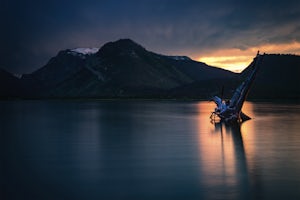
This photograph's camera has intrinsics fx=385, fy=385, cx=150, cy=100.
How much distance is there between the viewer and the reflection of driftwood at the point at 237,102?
166ft

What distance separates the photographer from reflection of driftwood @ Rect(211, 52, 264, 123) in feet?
166

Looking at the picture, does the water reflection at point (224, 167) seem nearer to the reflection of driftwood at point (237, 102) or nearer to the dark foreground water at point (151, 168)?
the dark foreground water at point (151, 168)

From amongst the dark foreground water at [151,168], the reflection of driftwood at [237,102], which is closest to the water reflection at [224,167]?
the dark foreground water at [151,168]

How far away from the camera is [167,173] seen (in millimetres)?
20656

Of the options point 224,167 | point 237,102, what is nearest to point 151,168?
point 224,167

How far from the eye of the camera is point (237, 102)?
170 feet

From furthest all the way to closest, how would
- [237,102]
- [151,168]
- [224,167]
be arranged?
[237,102], [151,168], [224,167]

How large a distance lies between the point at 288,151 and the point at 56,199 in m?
19.4

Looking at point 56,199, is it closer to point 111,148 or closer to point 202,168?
point 202,168

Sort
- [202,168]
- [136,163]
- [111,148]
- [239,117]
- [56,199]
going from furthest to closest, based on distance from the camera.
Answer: [239,117]
[111,148]
[136,163]
[202,168]
[56,199]

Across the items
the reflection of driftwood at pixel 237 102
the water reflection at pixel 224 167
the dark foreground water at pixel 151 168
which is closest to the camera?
the water reflection at pixel 224 167

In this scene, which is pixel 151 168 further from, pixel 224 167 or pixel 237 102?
pixel 237 102

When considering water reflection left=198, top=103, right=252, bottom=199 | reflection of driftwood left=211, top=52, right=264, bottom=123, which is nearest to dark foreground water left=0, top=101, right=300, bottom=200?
water reflection left=198, top=103, right=252, bottom=199

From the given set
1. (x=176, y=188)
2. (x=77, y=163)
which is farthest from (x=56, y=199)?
(x=77, y=163)
